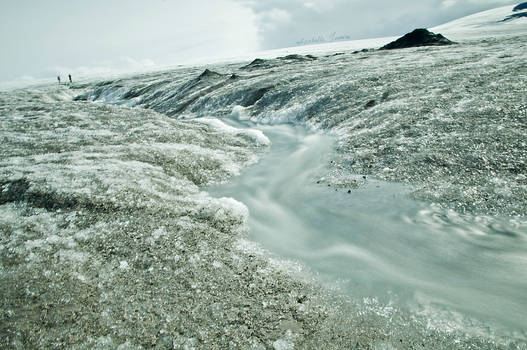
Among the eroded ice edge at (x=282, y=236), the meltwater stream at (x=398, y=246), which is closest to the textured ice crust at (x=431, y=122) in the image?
the eroded ice edge at (x=282, y=236)

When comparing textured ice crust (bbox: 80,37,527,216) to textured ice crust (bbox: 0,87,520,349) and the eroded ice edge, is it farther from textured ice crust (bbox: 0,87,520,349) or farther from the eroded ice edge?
textured ice crust (bbox: 0,87,520,349)

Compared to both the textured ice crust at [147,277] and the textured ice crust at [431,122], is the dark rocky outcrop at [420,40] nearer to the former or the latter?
the textured ice crust at [431,122]

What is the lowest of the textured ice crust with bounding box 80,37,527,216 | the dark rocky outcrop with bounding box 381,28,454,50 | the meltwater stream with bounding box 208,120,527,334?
the meltwater stream with bounding box 208,120,527,334

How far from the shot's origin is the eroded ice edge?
7.82 ft

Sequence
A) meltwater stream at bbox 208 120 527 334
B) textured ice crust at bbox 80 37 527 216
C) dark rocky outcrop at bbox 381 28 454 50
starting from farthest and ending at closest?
dark rocky outcrop at bbox 381 28 454 50
textured ice crust at bbox 80 37 527 216
meltwater stream at bbox 208 120 527 334

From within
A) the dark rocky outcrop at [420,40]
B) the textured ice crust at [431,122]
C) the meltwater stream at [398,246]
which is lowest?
the meltwater stream at [398,246]

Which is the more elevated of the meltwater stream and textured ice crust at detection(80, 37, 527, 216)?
textured ice crust at detection(80, 37, 527, 216)

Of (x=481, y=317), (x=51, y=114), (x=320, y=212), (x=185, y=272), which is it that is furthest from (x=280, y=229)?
(x=51, y=114)

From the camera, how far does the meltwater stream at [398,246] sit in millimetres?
2615

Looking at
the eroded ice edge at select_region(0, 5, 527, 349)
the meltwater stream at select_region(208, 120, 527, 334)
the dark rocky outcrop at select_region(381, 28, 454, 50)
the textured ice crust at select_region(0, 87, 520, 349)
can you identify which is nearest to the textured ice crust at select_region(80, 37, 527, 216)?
the eroded ice edge at select_region(0, 5, 527, 349)

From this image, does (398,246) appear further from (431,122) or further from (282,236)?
(431,122)

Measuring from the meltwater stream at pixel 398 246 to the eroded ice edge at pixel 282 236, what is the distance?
0.02 meters

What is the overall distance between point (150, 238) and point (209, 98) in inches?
496

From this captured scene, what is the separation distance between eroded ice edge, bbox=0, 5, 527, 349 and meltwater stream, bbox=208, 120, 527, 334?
0.02 metres
